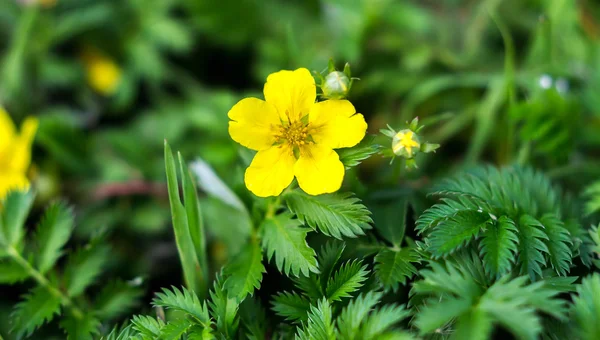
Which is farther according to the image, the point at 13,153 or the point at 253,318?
the point at 13,153

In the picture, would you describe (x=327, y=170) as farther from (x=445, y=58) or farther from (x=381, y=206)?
(x=445, y=58)

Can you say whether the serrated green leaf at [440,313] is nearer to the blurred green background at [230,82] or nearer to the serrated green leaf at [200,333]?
the serrated green leaf at [200,333]

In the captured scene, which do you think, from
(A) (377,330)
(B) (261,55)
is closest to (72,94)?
(B) (261,55)

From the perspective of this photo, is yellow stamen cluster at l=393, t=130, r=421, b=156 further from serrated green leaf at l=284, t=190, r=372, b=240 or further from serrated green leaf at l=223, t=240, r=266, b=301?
serrated green leaf at l=223, t=240, r=266, b=301

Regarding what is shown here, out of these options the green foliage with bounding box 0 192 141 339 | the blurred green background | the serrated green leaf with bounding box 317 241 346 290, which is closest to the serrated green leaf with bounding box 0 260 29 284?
the green foliage with bounding box 0 192 141 339

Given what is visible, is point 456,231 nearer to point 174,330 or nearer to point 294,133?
point 294,133

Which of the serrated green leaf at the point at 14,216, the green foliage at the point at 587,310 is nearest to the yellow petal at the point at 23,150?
the serrated green leaf at the point at 14,216

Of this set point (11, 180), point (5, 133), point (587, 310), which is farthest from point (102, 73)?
point (587, 310)
